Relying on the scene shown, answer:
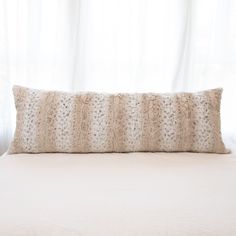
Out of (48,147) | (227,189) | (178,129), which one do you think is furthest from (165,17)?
(227,189)

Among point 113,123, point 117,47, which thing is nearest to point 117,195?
point 113,123

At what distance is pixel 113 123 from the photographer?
1450mm

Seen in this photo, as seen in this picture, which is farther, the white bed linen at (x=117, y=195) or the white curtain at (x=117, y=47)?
the white curtain at (x=117, y=47)

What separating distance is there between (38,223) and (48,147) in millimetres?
709

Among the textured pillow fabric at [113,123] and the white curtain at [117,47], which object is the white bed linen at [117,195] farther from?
the white curtain at [117,47]

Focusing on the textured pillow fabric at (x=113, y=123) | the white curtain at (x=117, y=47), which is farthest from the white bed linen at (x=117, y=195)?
the white curtain at (x=117, y=47)

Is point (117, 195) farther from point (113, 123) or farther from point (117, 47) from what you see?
point (117, 47)

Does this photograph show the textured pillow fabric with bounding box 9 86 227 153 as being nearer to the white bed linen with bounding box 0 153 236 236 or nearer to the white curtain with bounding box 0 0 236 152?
the white bed linen with bounding box 0 153 236 236

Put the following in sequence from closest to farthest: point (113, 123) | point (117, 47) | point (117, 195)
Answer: point (117, 195), point (113, 123), point (117, 47)

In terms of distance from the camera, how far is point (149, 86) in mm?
1839

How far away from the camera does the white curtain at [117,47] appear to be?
68.1 inches

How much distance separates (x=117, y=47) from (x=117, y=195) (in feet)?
3.49

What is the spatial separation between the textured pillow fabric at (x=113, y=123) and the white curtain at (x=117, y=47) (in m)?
0.33

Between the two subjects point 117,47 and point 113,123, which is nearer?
point 113,123
